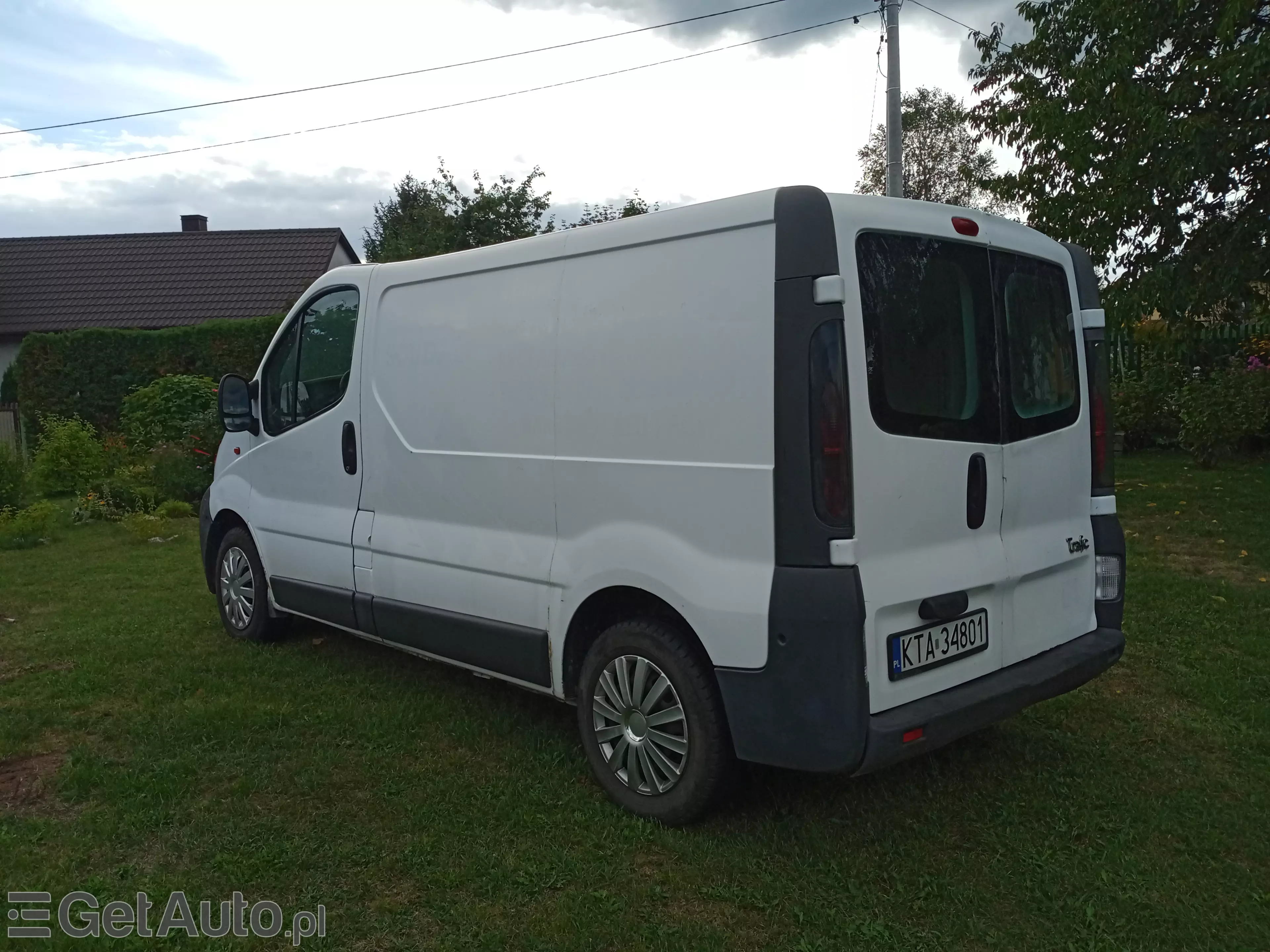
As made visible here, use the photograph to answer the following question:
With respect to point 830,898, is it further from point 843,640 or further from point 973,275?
point 973,275

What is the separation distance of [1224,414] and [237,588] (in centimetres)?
1178

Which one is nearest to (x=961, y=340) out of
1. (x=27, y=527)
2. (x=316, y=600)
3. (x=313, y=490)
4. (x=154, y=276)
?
(x=313, y=490)

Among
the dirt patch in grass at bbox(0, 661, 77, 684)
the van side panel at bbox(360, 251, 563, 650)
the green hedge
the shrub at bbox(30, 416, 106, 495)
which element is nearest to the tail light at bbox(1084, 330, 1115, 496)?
the van side panel at bbox(360, 251, 563, 650)

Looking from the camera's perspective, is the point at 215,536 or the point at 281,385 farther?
the point at 215,536

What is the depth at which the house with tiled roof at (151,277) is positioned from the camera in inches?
955

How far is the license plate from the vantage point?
129 inches

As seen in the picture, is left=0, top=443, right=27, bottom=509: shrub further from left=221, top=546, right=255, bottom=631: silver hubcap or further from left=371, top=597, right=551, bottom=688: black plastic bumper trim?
left=371, top=597, right=551, bottom=688: black plastic bumper trim

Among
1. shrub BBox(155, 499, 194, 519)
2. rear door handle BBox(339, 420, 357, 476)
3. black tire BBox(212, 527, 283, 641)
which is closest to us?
rear door handle BBox(339, 420, 357, 476)

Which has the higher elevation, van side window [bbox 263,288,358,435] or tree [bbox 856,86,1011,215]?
tree [bbox 856,86,1011,215]

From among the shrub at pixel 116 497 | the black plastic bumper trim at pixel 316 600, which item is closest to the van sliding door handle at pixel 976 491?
the black plastic bumper trim at pixel 316 600

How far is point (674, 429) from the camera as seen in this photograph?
3.55 meters

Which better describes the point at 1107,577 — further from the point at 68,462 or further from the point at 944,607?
the point at 68,462

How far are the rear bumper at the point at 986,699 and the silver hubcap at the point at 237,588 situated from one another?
14.0 ft

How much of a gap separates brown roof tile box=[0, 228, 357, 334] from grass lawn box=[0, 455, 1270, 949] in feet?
64.8
